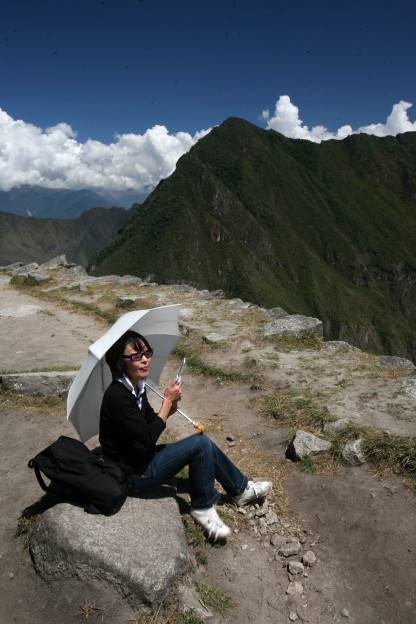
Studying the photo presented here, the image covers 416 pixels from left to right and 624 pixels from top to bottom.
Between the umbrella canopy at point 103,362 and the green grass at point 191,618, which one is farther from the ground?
the umbrella canopy at point 103,362

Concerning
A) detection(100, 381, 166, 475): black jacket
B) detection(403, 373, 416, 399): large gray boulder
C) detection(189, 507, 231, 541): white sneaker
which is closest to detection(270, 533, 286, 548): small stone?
detection(189, 507, 231, 541): white sneaker

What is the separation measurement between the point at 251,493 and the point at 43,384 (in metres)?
4.88

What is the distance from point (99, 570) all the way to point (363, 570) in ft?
9.65

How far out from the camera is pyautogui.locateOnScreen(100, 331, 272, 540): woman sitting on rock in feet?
14.3

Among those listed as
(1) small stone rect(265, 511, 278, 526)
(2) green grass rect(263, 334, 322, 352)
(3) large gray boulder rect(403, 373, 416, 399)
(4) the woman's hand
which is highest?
(4) the woman's hand

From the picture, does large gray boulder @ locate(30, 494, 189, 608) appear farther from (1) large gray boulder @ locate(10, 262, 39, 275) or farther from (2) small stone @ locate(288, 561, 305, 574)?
(1) large gray boulder @ locate(10, 262, 39, 275)

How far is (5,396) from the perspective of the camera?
7.75m

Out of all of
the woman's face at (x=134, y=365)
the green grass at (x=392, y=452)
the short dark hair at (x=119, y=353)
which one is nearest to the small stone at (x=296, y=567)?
the green grass at (x=392, y=452)

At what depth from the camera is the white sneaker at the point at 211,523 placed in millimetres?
4629

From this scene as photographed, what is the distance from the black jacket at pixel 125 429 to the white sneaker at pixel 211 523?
3.27 feet

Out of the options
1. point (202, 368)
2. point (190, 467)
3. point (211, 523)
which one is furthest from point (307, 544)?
point (202, 368)

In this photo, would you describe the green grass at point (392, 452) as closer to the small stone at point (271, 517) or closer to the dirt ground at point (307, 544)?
the dirt ground at point (307, 544)

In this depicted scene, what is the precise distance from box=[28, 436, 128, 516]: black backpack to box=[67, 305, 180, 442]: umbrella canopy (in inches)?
18.9

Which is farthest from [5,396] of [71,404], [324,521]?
[324,521]
